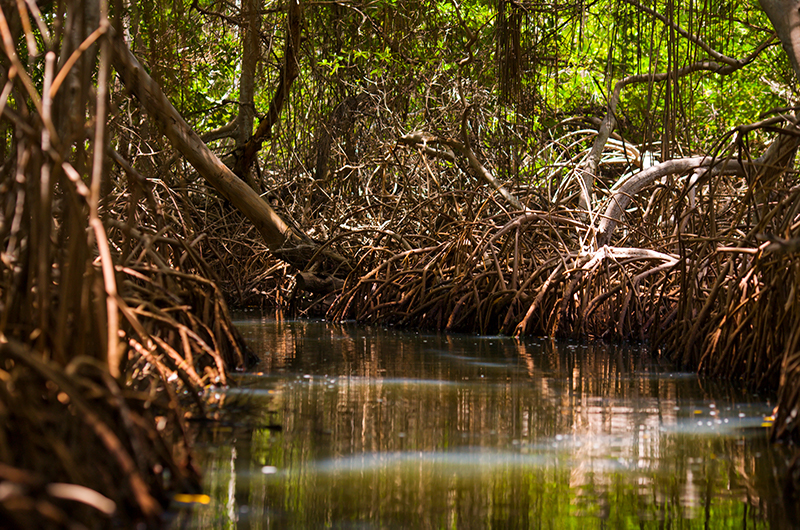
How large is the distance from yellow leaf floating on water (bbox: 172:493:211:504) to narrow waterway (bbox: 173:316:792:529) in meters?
0.01

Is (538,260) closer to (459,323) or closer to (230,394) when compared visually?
(459,323)

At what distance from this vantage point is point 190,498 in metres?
2.09

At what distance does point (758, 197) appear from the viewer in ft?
14.9

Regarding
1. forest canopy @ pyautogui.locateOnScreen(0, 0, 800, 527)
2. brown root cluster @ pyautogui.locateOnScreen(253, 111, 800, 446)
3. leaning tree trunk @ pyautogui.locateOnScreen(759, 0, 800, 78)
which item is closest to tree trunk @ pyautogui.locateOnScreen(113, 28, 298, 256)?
forest canopy @ pyautogui.locateOnScreen(0, 0, 800, 527)

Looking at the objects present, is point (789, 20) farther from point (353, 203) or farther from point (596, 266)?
point (353, 203)

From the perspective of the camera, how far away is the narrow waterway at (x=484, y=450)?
6.94 ft

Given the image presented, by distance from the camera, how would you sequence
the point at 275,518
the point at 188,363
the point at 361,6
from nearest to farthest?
the point at 275,518 → the point at 188,363 → the point at 361,6

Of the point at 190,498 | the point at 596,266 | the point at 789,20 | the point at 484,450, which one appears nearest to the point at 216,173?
the point at 596,266

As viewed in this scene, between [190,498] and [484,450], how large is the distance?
0.98 metres

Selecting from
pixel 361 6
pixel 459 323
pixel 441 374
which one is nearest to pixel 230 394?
pixel 441 374

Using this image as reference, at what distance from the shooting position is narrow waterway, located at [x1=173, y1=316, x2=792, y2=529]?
2.12 meters

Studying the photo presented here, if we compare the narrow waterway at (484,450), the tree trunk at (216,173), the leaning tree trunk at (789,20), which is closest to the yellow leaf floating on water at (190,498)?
the narrow waterway at (484,450)

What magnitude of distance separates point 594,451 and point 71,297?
1557 millimetres

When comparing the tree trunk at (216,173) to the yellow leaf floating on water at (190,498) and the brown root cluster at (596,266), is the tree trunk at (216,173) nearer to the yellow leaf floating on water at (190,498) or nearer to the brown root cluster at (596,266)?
the brown root cluster at (596,266)
